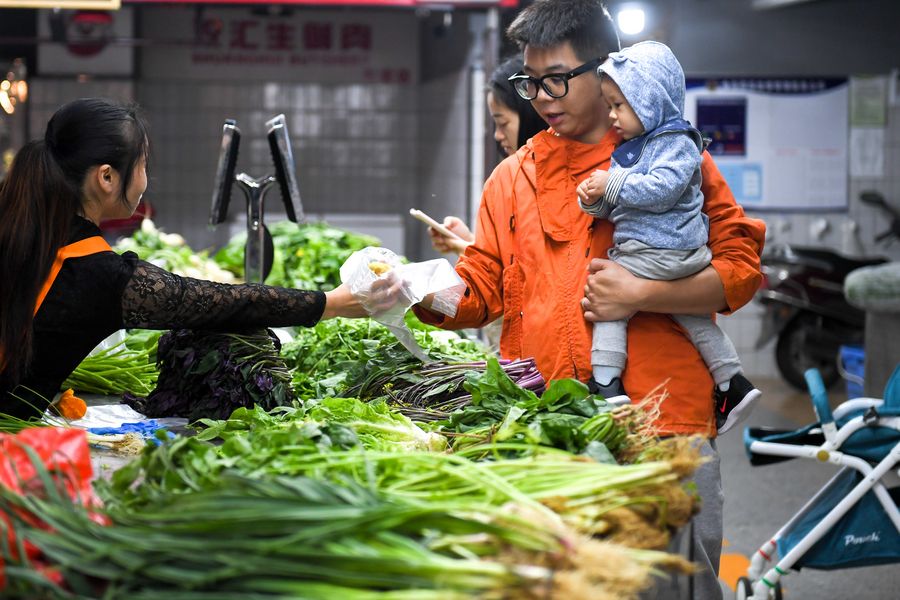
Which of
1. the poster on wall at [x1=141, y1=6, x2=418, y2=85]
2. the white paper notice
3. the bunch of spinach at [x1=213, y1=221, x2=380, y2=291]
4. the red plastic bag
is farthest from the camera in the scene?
the poster on wall at [x1=141, y1=6, x2=418, y2=85]

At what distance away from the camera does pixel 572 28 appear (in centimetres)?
307

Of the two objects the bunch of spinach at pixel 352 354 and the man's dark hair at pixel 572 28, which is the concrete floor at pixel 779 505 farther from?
the man's dark hair at pixel 572 28

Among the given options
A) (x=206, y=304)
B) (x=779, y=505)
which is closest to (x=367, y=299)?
(x=206, y=304)

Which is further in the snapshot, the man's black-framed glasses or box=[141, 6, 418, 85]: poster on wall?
box=[141, 6, 418, 85]: poster on wall

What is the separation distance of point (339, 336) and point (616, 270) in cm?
133

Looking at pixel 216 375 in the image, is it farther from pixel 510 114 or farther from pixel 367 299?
pixel 510 114

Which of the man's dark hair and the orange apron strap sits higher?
the man's dark hair

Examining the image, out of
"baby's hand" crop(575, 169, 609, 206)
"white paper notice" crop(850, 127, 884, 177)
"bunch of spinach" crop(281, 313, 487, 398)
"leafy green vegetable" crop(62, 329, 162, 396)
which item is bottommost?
"leafy green vegetable" crop(62, 329, 162, 396)

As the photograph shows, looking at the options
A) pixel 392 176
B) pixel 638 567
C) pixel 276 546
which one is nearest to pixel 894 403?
pixel 638 567

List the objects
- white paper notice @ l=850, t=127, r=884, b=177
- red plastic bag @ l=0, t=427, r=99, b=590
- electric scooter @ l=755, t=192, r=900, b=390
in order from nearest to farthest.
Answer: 1. red plastic bag @ l=0, t=427, r=99, b=590
2. electric scooter @ l=755, t=192, r=900, b=390
3. white paper notice @ l=850, t=127, r=884, b=177

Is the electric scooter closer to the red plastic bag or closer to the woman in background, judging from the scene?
the woman in background

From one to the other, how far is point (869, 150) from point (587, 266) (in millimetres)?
8259

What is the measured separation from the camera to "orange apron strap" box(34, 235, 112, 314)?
9.22 feet

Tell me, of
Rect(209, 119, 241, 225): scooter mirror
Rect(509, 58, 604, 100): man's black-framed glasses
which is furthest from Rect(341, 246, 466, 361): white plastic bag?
Rect(209, 119, 241, 225): scooter mirror
